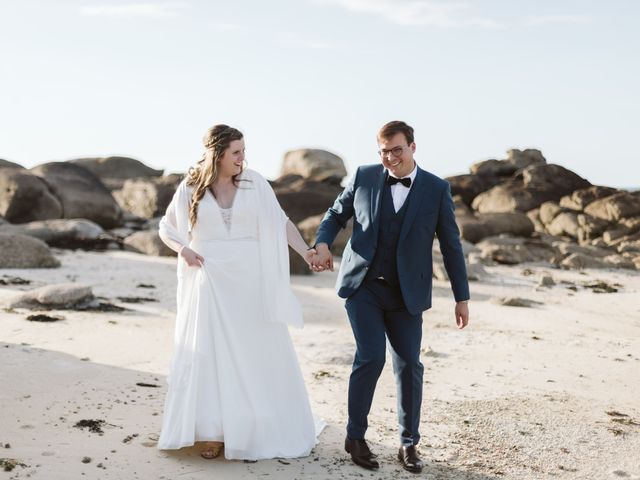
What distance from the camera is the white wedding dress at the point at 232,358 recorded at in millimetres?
5051

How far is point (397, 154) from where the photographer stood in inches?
192

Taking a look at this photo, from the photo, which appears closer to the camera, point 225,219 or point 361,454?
point 361,454

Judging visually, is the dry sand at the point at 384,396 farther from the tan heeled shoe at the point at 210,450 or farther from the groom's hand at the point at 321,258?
the groom's hand at the point at 321,258

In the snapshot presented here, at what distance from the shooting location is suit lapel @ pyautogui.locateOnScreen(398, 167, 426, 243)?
4898 mm

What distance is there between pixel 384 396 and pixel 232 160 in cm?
266

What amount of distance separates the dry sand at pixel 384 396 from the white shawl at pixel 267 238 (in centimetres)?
90

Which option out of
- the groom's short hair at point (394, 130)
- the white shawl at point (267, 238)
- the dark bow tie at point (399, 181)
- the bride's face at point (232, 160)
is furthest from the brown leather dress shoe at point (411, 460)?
the bride's face at point (232, 160)

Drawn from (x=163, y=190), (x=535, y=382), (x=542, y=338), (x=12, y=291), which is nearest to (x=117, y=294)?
(x=12, y=291)

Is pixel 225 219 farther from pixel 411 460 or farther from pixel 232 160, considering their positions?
pixel 411 460

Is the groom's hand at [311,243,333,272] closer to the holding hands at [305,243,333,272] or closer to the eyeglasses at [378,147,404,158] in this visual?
the holding hands at [305,243,333,272]

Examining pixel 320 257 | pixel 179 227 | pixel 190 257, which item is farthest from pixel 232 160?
pixel 320 257

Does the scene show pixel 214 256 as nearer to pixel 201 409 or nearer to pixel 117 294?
pixel 201 409

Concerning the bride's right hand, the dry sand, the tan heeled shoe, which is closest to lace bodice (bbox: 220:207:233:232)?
the bride's right hand

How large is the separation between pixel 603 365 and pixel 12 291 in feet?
25.2
